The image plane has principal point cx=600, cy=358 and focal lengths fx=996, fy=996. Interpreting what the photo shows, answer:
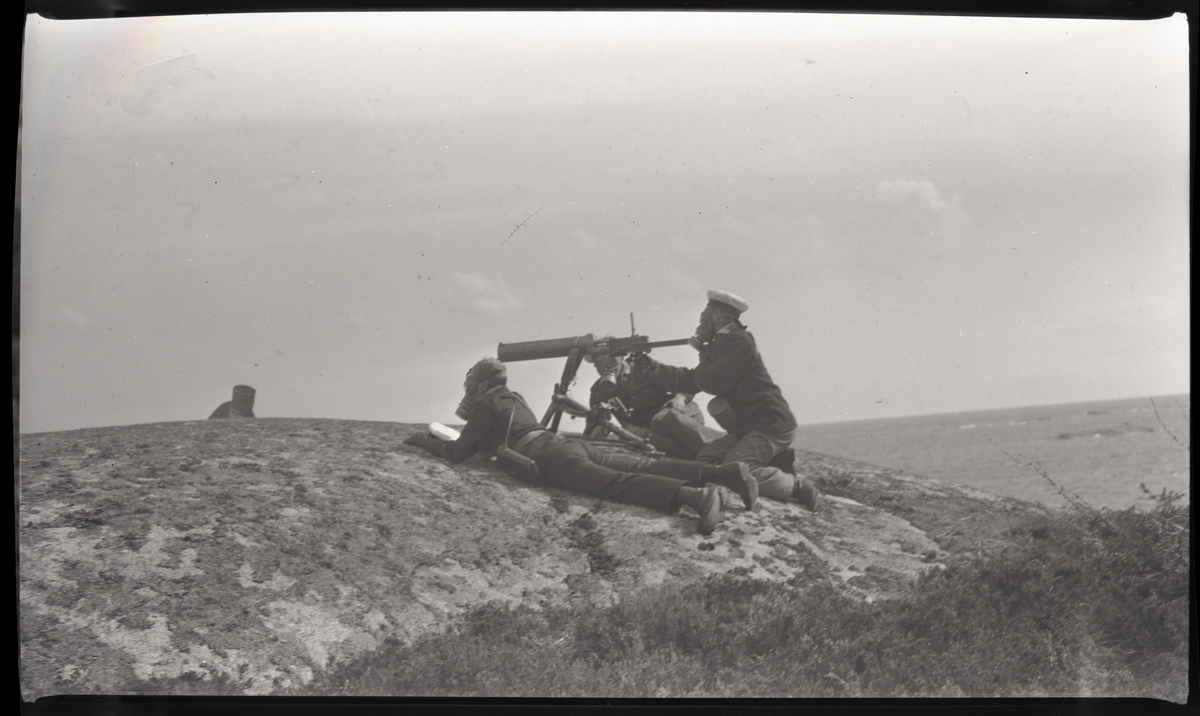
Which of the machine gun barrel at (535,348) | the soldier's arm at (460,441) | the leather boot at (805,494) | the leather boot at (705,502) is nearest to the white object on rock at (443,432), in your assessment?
the soldier's arm at (460,441)

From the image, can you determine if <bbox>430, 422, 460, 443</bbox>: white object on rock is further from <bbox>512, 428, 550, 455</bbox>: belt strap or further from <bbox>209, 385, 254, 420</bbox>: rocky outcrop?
<bbox>209, 385, 254, 420</bbox>: rocky outcrop

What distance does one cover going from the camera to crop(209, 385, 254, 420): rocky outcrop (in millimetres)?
5828

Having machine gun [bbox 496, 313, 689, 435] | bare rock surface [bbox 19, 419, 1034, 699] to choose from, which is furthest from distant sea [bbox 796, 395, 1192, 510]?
machine gun [bbox 496, 313, 689, 435]

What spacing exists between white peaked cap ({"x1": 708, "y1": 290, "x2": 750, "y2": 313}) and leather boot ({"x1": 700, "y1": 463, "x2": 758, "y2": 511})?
921 millimetres

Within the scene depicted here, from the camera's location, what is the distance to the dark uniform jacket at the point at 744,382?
19.2 feet

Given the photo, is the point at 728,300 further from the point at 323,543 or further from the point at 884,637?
the point at 323,543

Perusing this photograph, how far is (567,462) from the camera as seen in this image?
5.94 meters

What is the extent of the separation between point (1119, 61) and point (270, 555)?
5.69m

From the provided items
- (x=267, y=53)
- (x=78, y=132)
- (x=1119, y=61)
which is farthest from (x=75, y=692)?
(x=1119, y=61)

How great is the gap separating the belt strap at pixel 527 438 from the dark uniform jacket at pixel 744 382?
997 millimetres

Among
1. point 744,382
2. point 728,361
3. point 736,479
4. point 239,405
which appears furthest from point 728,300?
point 239,405

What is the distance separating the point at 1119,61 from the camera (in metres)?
5.85

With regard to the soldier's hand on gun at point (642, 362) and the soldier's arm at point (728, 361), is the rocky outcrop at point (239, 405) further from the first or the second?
the soldier's arm at point (728, 361)

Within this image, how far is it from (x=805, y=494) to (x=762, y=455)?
0.34 m
